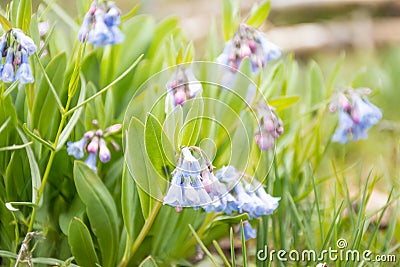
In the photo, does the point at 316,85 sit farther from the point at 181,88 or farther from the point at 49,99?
the point at 49,99

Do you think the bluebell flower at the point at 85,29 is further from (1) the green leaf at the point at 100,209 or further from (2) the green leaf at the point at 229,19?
(2) the green leaf at the point at 229,19

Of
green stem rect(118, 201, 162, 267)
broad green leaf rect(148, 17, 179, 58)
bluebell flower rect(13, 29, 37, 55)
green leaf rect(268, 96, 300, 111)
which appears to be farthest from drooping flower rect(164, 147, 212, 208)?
broad green leaf rect(148, 17, 179, 58)

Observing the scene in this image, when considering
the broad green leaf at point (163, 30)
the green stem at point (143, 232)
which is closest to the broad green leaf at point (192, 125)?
the green stem at point (143, 232)

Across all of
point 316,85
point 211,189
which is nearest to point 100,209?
point 211,189

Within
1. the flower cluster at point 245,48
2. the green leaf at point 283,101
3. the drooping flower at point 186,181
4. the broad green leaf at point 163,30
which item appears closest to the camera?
the drooping flower at point 186,181

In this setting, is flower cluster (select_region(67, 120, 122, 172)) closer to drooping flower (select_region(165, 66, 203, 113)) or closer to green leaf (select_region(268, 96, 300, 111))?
drooping flower (select_region(165, 66, 203, 113))

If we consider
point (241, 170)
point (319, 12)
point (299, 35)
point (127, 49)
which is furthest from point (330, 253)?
point (319, 12)
